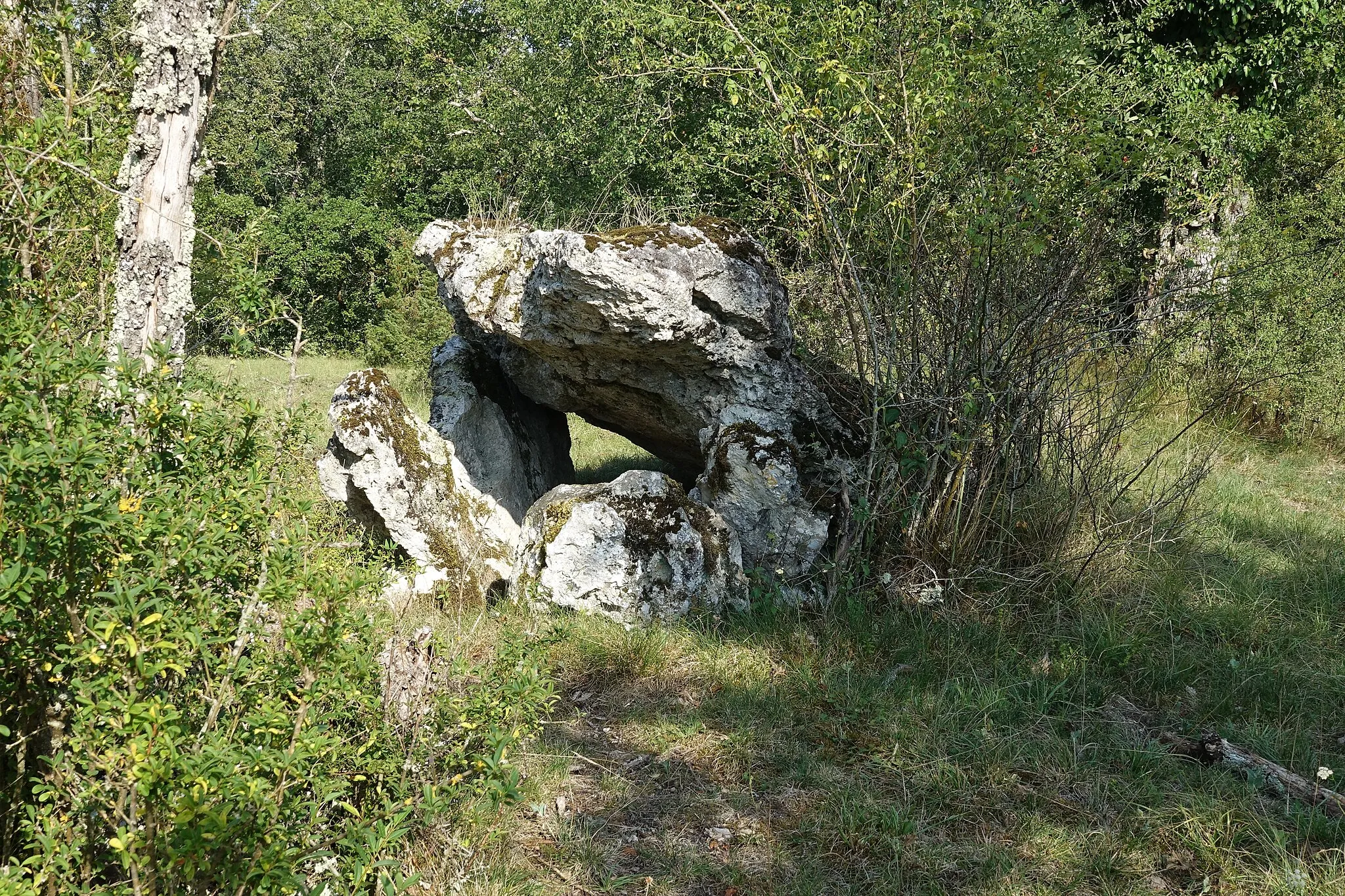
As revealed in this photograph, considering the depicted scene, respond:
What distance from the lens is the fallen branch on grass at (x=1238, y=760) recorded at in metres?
3.65

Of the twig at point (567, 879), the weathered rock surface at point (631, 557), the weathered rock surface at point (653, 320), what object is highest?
the weathered rock surface at point (653, 320)

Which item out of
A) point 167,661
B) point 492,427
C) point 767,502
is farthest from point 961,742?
point 492,427

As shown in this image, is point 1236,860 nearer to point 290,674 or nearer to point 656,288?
point 290,674

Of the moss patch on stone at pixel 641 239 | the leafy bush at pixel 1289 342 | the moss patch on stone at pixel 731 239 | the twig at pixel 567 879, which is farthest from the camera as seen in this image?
the leafy bush at pixel 1289 342

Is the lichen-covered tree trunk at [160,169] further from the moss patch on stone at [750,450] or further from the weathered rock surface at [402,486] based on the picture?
the moss patch on stone at [750,450]

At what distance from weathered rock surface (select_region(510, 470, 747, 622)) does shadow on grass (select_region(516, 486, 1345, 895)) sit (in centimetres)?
23

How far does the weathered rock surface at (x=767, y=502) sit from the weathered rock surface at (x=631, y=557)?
23 centimetres

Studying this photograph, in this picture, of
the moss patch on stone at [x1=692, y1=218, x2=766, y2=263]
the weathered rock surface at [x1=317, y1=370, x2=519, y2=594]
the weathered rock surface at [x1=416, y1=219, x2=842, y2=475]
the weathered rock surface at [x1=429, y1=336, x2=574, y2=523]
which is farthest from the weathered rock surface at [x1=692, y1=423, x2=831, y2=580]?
the weathered rock surface at [x1=429, y1=336, x2=574, y2=523]

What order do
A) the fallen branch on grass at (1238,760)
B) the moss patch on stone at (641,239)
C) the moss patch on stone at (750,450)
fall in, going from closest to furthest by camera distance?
1. the fallen branch on grass at (1238,760)
2. the moss patch on stone at (641,239)
3. the moss patch on stone at (750,450)

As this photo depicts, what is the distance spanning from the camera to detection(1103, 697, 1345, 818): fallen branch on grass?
3.65m

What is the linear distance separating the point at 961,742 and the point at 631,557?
2.08 metres

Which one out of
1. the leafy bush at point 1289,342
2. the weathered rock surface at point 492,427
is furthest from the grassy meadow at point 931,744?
the leafy bush at point 1289,342

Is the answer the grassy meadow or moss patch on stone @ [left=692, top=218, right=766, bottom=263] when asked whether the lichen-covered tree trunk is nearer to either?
the grassy meadow

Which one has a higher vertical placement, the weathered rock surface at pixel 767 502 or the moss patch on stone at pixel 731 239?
the moss patch on stone at pixel 731 239
